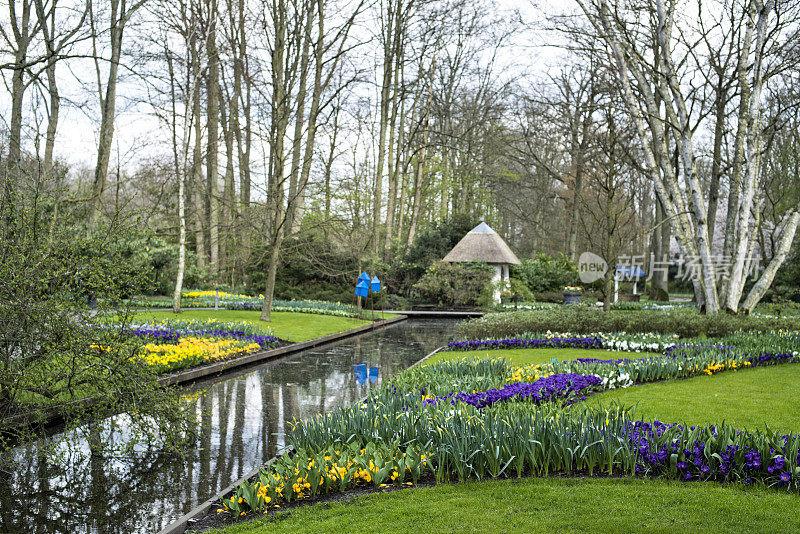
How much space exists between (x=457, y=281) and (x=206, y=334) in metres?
16.2

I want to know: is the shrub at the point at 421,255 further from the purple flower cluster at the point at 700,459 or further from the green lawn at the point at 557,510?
the green lawn at the point at 557,510

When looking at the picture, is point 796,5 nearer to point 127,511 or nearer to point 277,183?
point 277,183

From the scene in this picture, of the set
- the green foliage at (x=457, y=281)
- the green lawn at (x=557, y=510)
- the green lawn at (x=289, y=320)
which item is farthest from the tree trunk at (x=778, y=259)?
the green foliage at (x=457, y=281)

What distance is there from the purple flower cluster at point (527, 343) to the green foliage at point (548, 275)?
17.4m

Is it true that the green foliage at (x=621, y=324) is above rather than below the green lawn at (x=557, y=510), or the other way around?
above

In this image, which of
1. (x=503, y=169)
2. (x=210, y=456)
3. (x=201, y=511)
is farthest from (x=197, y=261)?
(x=201, y=511)

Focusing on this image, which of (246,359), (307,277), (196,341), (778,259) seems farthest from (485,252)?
(196,341)

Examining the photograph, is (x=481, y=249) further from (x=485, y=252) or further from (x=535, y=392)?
(x=535, y=392)

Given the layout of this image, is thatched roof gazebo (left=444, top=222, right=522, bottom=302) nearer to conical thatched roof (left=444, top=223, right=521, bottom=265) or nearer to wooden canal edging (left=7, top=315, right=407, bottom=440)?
conical thatched roof (left=444, top=223, right=521, bottom=265)

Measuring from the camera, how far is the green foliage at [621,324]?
12891mm

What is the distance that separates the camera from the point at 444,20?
1122 inches

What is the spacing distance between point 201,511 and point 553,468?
2777 mm

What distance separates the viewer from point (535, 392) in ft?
23.2

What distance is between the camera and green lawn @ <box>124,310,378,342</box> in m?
15.8
